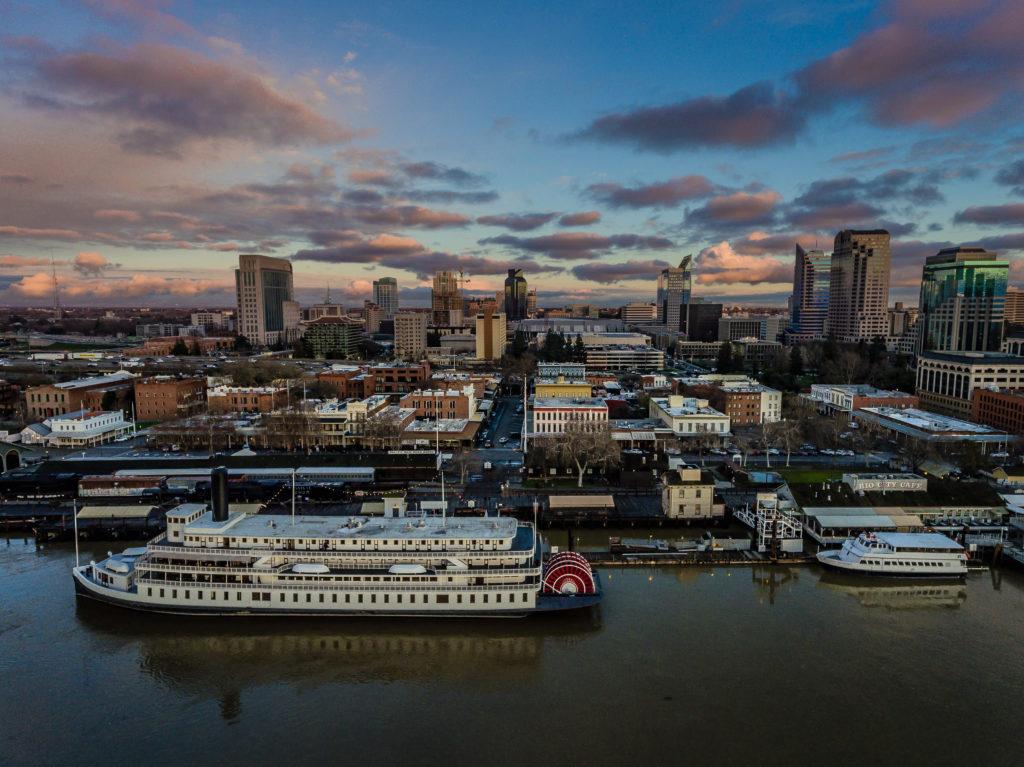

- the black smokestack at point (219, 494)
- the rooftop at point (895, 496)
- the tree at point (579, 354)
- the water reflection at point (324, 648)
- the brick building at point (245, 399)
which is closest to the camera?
the water reflection at point (324, 648)

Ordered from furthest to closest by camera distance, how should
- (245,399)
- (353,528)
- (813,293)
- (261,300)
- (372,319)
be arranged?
1. (372,319)
2. (813,293)
3. (261,300)
4. (245,399)
5. (353,528)

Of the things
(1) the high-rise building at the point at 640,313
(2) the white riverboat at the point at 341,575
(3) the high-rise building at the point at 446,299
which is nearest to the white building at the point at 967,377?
(2) the white riverboat at the point at 341,575

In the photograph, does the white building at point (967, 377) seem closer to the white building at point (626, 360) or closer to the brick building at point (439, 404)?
the white building at point (626, 360)

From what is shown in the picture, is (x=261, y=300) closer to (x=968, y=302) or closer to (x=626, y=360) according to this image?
(x=626, y=360)

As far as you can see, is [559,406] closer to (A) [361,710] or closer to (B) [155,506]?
(B) [155,506]

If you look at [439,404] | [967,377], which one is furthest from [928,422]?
[439,404]

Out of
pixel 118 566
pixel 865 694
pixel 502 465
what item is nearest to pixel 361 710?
pixel 118 566
